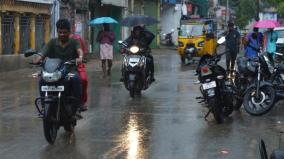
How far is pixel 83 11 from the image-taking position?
102ft

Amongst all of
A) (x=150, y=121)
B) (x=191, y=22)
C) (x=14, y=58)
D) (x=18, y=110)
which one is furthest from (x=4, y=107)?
(x=191, y=22)

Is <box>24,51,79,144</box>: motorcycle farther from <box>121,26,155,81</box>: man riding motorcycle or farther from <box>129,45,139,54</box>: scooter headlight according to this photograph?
<box>121,26,155,81</box>: man riding motorcycle

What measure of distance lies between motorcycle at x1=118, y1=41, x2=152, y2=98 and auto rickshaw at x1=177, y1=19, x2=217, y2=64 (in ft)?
37.8

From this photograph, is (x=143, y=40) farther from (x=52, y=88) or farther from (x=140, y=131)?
(x=52, y=88)

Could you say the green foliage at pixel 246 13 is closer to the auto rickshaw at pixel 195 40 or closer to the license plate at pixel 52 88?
the auto rickshaw at pixel 195 40

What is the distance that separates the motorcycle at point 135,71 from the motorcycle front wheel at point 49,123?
5108 mm

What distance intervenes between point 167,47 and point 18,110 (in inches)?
1369

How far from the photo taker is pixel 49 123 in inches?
Answer: 309

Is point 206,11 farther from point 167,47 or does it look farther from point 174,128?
point 174,128

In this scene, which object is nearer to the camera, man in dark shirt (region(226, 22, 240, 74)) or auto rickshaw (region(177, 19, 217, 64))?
man in dark shirt (region(226, 22, 240, 74))

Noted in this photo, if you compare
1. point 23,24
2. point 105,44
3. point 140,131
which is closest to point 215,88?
point 140,131

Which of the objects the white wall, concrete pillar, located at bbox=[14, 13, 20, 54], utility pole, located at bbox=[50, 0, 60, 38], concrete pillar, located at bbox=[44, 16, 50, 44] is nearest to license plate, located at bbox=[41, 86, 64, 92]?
concrete pillar, located at bbox=[14, 13, 20, 54]

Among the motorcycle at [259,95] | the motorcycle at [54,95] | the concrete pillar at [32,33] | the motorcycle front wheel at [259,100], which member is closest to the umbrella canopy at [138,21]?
the motorcycle at [259,95]

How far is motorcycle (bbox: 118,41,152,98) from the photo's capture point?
Result: 13.2 m
